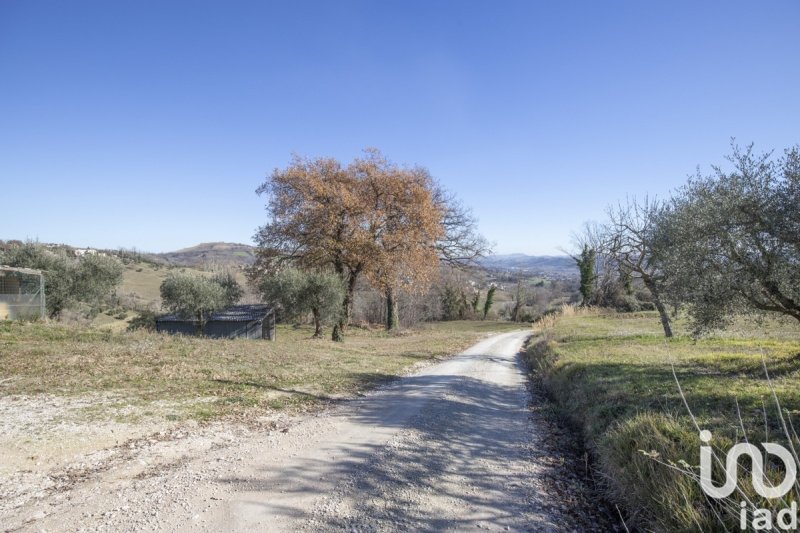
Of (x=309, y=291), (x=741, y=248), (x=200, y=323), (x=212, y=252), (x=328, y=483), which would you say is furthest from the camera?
(x=212, y=252)

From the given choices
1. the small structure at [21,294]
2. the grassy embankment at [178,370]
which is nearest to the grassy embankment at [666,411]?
the grassy embankment at [178,370]

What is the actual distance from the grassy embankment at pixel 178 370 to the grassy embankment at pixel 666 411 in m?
6.56

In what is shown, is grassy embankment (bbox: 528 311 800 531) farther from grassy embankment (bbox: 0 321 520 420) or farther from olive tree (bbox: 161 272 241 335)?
olive tree (bbox: 161 272 241 335)

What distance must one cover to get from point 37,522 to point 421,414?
699cm

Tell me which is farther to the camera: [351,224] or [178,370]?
[351,224]

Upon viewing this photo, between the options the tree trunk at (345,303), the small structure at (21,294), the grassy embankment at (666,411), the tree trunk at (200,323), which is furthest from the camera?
the tree trunk at (200,323)

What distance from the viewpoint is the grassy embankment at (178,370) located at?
973cm

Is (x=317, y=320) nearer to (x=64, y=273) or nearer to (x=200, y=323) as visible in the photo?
(x=200, y=323)

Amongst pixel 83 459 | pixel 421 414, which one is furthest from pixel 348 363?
pixel 83 459

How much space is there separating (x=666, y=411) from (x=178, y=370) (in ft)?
38.9

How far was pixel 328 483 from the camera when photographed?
5848 millimetres

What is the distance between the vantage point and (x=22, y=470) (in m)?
5.78

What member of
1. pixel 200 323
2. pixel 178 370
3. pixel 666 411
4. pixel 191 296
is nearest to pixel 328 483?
pixel 666 411

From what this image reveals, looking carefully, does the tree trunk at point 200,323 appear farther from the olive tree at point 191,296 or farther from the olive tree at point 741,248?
the olive tree at point 741,248
